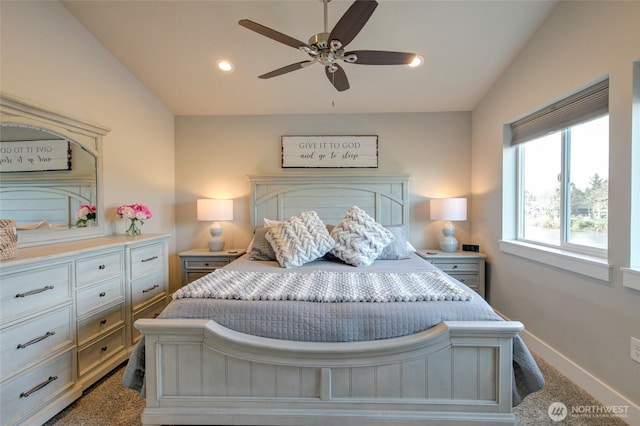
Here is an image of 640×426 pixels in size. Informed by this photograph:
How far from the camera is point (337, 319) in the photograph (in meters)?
1.42

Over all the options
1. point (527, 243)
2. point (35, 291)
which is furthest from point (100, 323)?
point (527, 243)

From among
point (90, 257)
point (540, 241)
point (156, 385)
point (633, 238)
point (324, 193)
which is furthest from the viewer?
point (324, 193)

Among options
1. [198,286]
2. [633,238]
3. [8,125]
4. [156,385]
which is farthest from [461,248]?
[8,125]

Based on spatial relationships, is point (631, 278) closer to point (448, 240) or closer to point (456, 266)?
point (456, 266)

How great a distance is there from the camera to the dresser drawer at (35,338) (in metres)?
1.39

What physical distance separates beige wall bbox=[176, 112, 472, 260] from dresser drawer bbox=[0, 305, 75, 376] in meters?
1.83

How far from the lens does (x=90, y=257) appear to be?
71.9 inches

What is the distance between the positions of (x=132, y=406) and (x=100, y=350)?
0.50 metres

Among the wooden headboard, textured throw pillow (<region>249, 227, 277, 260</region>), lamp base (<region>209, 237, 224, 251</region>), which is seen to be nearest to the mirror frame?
lamp base (<region>209, 237, 224, 251</region>)

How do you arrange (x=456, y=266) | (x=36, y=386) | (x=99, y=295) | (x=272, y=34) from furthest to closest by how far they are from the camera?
(x=456, y=266) < (x=99, y=295) < (x=272, y=34) < (x=36, y=386)

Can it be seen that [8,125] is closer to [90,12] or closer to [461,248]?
[90,12]

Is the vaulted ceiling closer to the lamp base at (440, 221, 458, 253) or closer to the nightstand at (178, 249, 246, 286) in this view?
the lamp base at (440, 221, 458, 253)

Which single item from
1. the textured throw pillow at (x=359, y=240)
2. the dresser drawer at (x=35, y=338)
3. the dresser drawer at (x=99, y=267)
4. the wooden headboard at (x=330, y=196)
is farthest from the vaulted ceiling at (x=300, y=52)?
the dresser drawer at (x=35, y=338)

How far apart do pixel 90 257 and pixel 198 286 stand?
2.70ft
